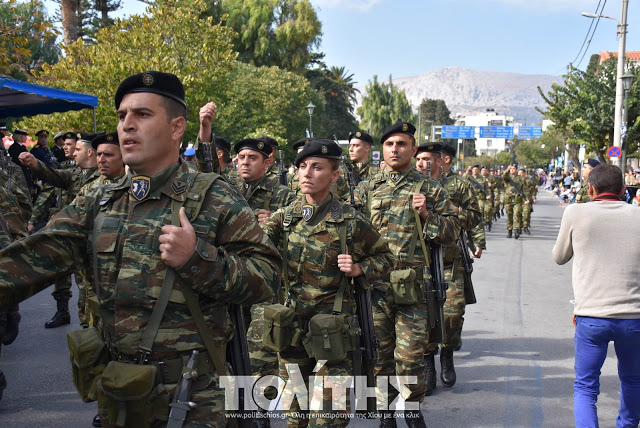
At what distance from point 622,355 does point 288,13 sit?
46624mm

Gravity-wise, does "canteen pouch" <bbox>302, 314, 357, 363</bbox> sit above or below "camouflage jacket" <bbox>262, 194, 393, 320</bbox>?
below

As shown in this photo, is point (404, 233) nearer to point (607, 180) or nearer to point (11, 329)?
point (607, 180)

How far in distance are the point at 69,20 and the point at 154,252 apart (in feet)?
73.2

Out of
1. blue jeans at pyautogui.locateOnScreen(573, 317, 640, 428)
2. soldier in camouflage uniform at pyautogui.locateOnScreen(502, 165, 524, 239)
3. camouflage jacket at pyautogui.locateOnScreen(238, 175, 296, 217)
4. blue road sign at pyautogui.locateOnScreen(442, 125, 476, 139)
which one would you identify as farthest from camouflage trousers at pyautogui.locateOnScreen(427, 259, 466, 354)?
blue road sign at pyautogui.locateOnScreen(442, 125, 476, 139)

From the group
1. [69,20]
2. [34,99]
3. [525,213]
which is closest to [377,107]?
[69,20]

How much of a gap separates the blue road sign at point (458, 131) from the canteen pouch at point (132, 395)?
6344 cm

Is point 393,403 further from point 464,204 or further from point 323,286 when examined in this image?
point 464,204

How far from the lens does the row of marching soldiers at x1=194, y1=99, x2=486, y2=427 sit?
4.10 meters

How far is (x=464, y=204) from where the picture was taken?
24.8ft

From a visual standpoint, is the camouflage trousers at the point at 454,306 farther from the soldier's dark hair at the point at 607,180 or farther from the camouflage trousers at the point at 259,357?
the soldier's dark hair at the point at 607,180

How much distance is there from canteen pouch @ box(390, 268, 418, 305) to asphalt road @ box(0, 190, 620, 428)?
108cm

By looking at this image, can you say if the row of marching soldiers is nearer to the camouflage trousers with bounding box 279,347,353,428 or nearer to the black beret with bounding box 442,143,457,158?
the camouflage trousers with bounding box 279,347,353,428

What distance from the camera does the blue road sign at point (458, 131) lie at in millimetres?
64062

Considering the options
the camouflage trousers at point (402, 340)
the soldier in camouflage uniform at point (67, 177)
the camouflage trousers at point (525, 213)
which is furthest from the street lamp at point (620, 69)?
the camouflage trousers at point (402, 340)
